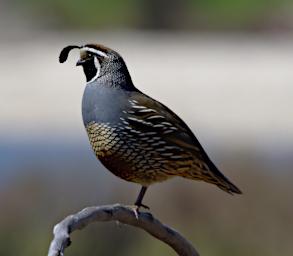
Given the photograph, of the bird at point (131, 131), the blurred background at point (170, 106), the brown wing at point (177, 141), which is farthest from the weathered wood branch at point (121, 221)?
the blurred background at point (170, 106)

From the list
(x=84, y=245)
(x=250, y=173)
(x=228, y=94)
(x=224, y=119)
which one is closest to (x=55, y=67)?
(x=228, y=94)

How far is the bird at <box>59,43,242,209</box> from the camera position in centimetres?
442

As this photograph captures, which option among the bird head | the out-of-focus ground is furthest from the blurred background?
the bird head

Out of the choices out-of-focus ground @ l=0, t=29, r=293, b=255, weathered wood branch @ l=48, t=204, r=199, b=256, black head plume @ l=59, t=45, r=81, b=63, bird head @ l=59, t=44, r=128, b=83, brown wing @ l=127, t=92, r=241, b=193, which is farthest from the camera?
out-of-focus ground @ l=0, t=29, r=293, b=255

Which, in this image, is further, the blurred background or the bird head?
the blurred background

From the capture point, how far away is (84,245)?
732cm

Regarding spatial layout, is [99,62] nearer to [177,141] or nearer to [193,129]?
[177,141]

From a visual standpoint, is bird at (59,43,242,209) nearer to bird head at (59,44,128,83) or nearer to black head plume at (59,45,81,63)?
bird head at (59,44,128,83)

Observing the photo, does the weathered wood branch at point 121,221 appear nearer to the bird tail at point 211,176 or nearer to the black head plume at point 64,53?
the black head plume at point 64,53

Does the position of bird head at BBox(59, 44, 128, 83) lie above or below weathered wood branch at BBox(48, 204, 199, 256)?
above

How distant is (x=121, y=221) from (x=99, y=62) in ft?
2.16

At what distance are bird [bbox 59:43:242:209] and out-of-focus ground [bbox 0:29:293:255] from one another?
245cm

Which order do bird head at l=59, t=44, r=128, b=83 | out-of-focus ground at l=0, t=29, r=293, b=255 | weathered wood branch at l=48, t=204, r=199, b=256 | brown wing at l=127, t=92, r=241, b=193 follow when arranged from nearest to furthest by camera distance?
weathered wood branch at l=48, t=204, r=199, b=256
bird head at l=59, t=44, r=128, b=83
brown wing at l=127, t=92, r=241, b=193
out-of-focus ground at l=0, t=29, r=293, b=255

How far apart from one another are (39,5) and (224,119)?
40.2 ft
